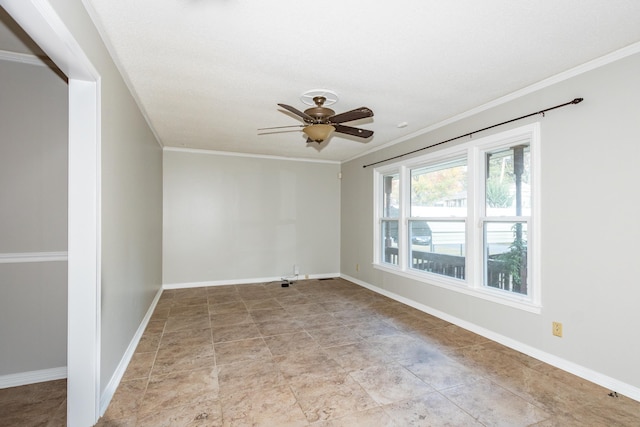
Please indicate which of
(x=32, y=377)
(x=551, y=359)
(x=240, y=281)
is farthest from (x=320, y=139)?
(x=240, y=281)

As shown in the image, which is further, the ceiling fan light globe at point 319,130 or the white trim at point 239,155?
the white trim at point 239,155

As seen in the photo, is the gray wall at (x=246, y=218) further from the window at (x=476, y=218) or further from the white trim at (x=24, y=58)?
the white trim at (x=24, y=58)

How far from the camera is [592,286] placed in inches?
97.2

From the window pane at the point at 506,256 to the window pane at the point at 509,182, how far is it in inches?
6.1

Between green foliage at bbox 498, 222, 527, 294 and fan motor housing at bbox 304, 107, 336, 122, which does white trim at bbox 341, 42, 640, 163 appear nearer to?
green foliage at bbox 498, 222, 527, 294

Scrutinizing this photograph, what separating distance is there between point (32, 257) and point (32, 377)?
0.94 metres

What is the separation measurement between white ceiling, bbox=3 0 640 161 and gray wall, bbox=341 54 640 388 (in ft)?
1.05

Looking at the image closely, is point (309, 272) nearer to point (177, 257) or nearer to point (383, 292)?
point (383, 292)

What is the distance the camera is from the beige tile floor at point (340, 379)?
2018 mm

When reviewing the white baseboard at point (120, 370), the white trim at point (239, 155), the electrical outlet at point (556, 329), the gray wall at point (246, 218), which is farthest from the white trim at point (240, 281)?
the electrical outlet at point (556, 329)

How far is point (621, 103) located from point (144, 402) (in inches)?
158

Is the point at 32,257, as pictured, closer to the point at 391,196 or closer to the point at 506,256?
the point at 506,256

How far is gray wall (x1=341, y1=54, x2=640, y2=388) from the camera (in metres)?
2.27

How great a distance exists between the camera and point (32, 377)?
8.13ft
